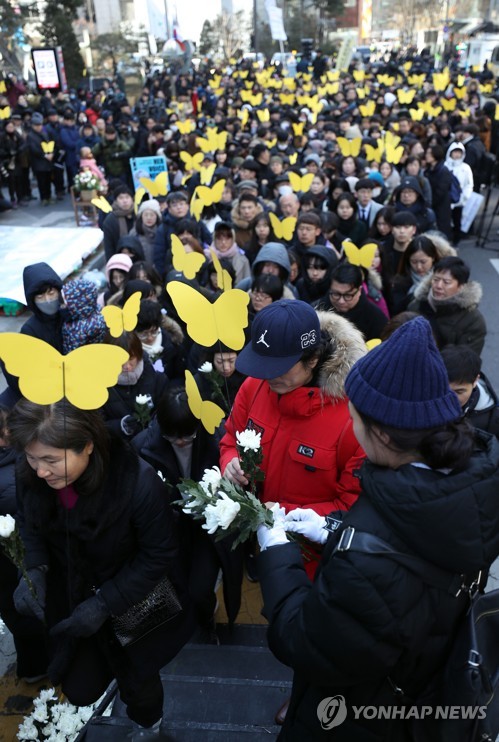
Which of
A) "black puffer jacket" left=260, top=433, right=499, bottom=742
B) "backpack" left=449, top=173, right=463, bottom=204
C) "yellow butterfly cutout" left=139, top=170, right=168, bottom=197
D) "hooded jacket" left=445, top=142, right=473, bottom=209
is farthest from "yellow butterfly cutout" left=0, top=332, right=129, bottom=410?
"hooded jacket" left=445, top=142, right=473, bottom=209

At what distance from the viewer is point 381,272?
5.66m

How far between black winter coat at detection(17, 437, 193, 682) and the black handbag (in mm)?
39

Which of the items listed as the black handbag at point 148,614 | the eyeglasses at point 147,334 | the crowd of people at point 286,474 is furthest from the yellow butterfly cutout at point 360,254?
the black handbag at point 148,614

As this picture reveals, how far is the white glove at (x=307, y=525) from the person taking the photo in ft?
6.19

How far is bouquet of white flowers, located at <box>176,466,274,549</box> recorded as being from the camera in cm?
178

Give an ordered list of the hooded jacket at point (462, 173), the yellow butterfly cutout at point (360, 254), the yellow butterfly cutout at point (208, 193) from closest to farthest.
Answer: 1. the yellow butterfly cutout at point (360, 254)
2. the yellow butterfly cutout at point (208, 193)
3. the hooded jacket at point (462, 173)

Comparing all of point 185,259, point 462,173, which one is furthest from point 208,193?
point 462,173

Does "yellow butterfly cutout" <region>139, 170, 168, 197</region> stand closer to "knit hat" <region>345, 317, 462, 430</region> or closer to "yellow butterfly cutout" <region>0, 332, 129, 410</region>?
"yellow butterfly cutout" <region>0, 332, 129, 410</region>

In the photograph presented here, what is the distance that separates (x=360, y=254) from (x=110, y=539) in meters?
3.36

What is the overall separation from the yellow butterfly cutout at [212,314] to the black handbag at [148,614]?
1.03 meters

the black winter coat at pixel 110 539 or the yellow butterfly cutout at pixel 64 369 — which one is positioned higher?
the yellow butterfly cutout at pixel 64 369

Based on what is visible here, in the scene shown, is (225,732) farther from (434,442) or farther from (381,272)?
(381,272)

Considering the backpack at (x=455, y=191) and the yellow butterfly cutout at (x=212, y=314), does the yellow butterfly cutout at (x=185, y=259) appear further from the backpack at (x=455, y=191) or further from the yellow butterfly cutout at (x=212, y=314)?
the backpack at (x=455, y=191)

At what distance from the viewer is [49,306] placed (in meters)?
4.10
